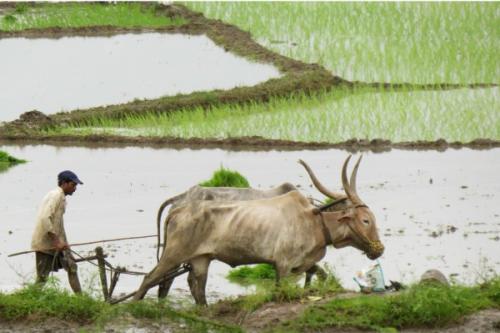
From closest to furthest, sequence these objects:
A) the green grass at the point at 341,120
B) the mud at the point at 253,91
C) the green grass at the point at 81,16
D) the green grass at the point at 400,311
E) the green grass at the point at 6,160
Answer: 1. the green grass at the point at 400,311
2. the green grass at the point at 6,160
3. the green grass at the point at 341,120
4. the mud at the point at 253,91
5. the green grass at the point at 81,16

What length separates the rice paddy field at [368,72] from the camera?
1864 centimetres

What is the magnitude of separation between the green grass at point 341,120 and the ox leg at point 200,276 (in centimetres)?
814

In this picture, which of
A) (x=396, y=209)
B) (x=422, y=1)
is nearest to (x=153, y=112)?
(x=396, y=209)

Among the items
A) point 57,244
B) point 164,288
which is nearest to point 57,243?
point 57,244

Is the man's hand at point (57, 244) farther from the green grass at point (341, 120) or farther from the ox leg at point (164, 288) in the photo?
the green grass at point (341, 120)

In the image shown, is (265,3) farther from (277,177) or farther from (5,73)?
(277,177)

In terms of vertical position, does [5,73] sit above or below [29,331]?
above

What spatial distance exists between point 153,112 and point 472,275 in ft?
30.2

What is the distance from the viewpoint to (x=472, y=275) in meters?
11.5

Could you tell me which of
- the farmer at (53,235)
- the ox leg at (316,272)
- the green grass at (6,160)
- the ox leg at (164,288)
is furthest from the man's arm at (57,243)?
the green grass at (6,160)

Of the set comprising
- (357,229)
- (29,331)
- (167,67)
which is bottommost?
(29,331)

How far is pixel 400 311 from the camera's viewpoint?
918cm

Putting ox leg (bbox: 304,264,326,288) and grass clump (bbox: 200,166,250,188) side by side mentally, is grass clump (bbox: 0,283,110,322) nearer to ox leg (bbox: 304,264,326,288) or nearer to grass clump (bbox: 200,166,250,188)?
ox leg (bbox: 304,264,326,288)

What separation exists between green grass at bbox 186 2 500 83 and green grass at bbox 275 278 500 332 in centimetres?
1207
